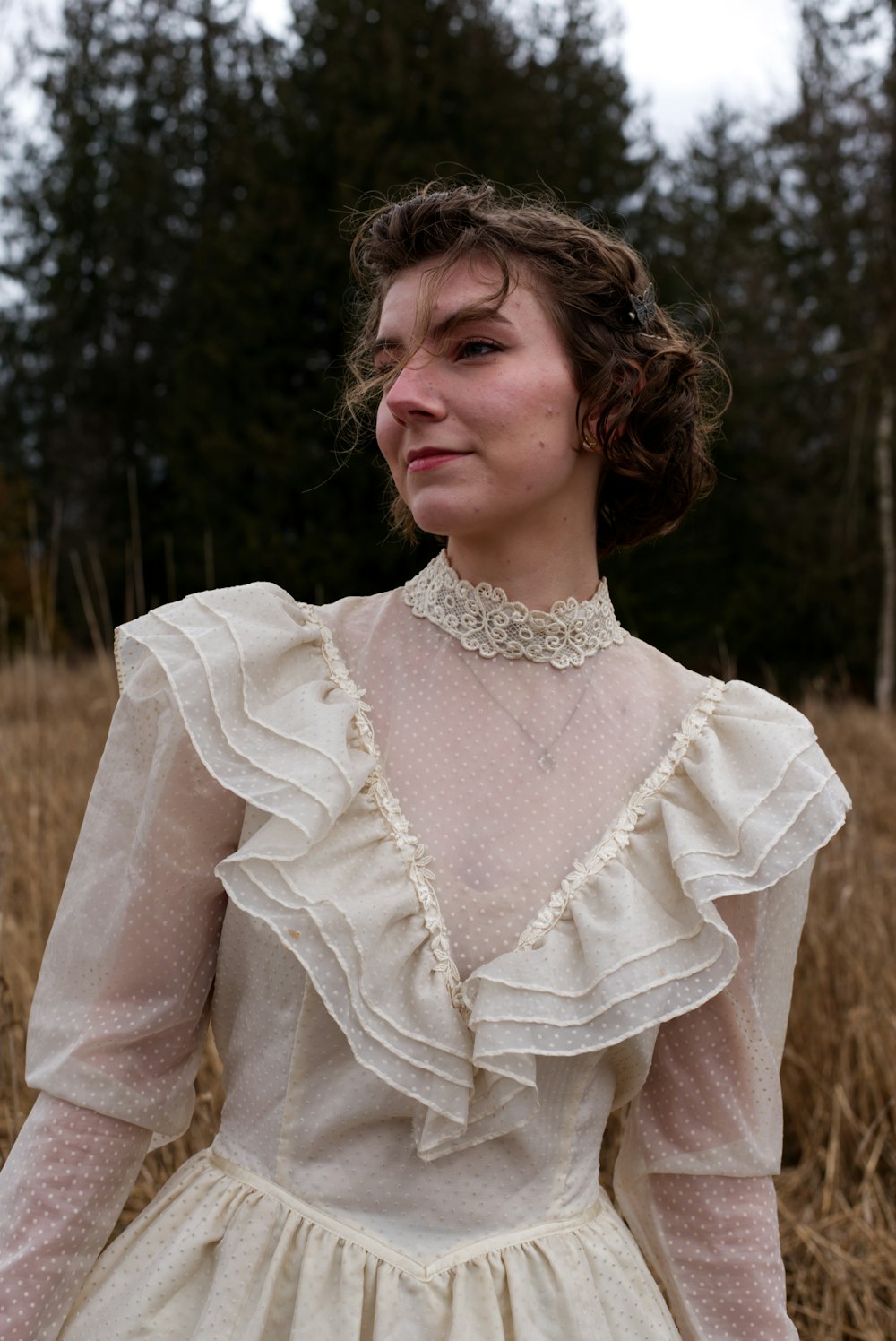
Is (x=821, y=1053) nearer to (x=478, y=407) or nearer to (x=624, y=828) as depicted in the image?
(x=624, y=828)

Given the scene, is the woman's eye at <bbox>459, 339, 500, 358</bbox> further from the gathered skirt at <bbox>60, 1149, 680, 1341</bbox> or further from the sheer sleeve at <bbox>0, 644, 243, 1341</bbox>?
the gathered skirt at <bbox>60, 1149, 680, 1341</bbox>

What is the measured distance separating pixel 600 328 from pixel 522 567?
27 centimetres

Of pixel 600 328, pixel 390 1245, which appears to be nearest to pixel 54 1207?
pixel 390 1245

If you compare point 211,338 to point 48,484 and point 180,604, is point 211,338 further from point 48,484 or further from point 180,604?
point 180,604

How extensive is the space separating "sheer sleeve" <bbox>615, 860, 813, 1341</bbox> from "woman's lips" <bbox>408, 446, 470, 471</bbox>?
0.56 meters

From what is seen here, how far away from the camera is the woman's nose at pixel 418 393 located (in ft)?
4.13

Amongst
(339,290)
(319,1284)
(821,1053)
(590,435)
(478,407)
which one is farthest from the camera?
(339,290)

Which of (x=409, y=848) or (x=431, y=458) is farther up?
(x=431, y=458)

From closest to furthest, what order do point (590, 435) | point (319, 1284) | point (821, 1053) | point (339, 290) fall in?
point (319, 1284), point (590, 435), point (821, 1053), point (339, 290)

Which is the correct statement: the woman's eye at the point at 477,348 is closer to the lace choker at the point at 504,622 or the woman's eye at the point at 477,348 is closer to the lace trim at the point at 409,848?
the lace choker at the point at 504,622

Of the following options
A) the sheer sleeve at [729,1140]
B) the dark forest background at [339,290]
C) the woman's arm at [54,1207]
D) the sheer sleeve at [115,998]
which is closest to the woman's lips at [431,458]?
the sheer sleeve at [115,998]

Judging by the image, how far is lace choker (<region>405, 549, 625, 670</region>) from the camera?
53.9 inches

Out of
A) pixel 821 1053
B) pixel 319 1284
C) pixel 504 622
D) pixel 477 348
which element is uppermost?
pixel 477 348

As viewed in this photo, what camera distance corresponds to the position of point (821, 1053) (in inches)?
110
